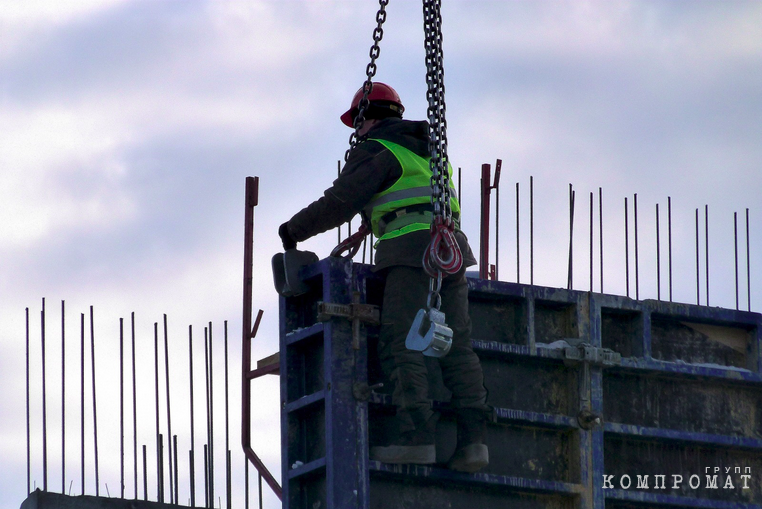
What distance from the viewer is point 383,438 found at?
8.73m

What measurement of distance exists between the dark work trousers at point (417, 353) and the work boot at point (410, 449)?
6cm

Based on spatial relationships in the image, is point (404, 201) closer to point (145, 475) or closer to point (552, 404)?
point (552, 404)

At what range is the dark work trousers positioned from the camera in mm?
8500

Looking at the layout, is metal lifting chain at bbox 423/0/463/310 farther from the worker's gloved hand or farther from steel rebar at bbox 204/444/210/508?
steel rebar at bbox 204/444/210/508

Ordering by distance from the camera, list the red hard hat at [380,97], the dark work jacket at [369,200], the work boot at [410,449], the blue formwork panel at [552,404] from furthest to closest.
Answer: the red hard hat at [380,97], the dark work jacket at [369,200], the blue formwork panel at [552,404], the work boot at [410,449]

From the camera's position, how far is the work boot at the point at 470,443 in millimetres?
8641

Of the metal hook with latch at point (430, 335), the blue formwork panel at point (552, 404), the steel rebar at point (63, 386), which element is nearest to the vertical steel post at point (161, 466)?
the steel rebar at point (63, 386)

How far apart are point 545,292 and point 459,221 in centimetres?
81

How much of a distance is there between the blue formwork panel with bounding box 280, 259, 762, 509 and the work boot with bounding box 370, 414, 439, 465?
0.28 feet

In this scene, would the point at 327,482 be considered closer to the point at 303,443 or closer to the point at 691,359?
the point at 303,443

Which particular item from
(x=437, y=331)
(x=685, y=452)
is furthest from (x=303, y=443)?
(x=685, y=452)

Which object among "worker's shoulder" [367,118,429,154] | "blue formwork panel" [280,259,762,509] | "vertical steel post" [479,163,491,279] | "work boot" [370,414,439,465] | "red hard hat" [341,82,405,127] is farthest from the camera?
"vertical steel post" [479,163,491,279]

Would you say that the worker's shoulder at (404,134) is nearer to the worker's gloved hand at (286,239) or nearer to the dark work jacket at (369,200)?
the dark work jacket at (369,200)

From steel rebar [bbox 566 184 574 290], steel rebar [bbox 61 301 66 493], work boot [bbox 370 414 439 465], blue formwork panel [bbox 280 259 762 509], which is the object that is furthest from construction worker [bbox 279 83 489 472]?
steel rebar [bbox 61 301 66 493]
